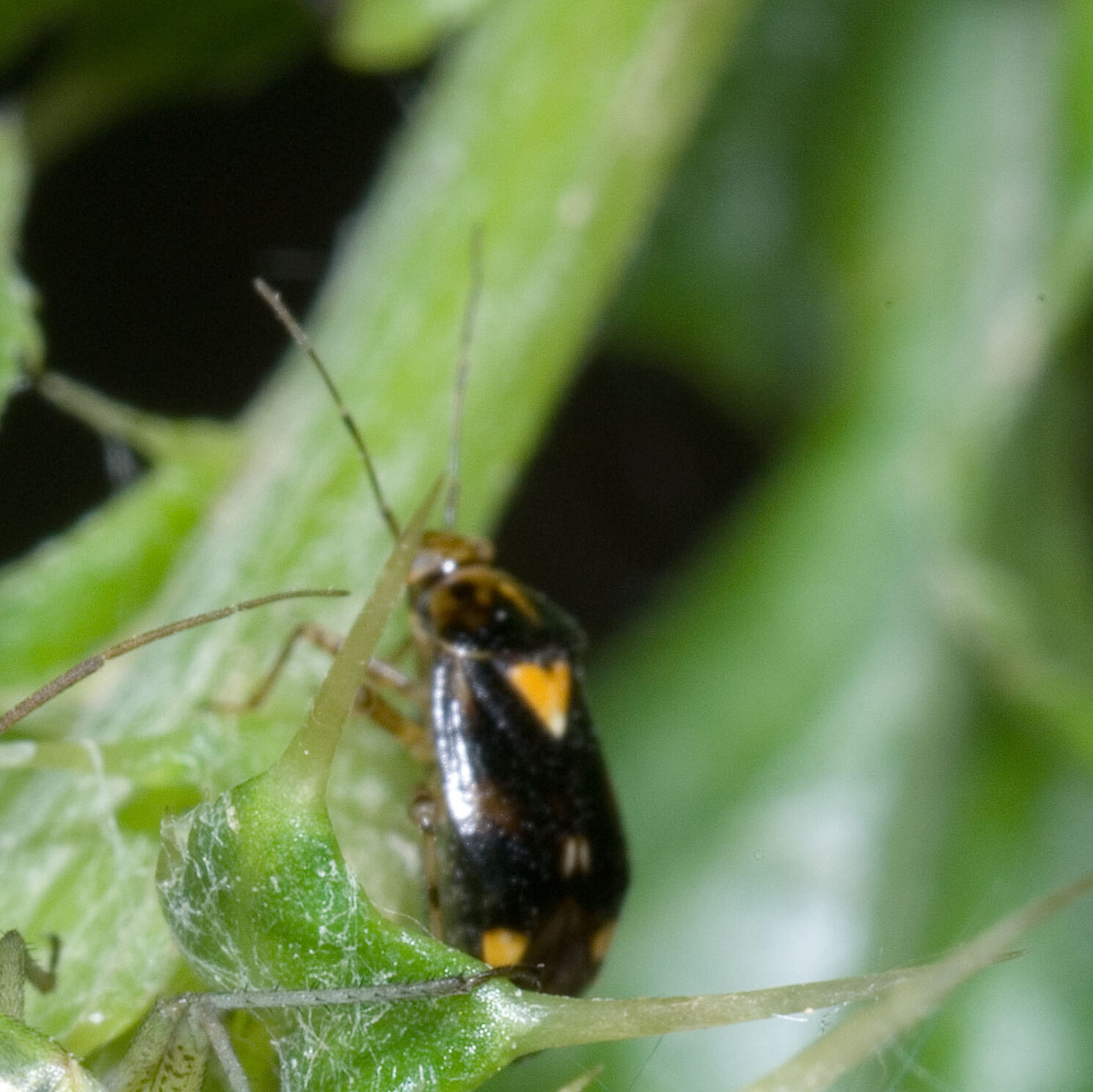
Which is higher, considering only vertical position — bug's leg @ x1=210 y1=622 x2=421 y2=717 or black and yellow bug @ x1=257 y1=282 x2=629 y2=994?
bug's leg @ x1=210 y1=622 x2=421 y2=717

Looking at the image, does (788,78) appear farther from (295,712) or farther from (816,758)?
(295,712)

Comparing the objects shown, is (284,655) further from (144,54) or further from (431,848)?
(144,54)

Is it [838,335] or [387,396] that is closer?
[387,396]

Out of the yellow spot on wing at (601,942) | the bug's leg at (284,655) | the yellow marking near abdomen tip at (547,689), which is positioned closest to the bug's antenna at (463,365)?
the yellow marking near abdomen tip at (547,689)

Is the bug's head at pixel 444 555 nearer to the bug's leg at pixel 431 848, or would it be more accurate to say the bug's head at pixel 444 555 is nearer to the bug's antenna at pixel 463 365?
the bug's antenna at pixel 463 365

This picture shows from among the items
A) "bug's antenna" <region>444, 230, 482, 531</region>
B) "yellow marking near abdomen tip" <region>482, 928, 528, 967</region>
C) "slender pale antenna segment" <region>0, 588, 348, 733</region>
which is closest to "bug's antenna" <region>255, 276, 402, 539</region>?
"bug's antenna" <region>444, 230, 482, 531</region>

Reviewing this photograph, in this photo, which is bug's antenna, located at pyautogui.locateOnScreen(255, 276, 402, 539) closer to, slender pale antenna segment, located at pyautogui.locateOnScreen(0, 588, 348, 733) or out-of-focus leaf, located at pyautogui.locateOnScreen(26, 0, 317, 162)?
slender pale antenna segment, located at pyautogui.locateOnScreen(0, 588, 348, 733)

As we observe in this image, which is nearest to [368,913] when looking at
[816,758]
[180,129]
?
[816,758]
